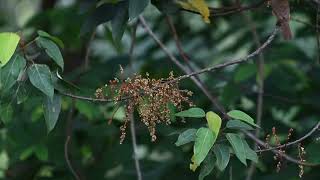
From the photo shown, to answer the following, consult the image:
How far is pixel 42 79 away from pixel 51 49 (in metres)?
0.13

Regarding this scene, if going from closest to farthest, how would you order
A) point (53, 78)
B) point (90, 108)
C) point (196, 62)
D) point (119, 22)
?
1. point (53, 78)
2. point (119, 22)
3. point (90, 108)
4. point (196, 62)

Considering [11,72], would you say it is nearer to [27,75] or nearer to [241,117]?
[27,75]

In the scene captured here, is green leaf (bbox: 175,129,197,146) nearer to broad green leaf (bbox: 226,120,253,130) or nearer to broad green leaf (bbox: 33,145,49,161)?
broad green leaf (bbox: 226,120,253,130)

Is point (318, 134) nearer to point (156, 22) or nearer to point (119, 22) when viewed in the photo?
point (119, 22)

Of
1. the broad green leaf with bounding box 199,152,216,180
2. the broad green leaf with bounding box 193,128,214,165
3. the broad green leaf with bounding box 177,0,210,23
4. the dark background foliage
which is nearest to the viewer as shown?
the broad green leaf with bounding box 193,128,214,165

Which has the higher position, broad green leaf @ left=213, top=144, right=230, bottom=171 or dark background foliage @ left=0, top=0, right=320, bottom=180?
broad green leaf @ left=213, top=144, right=230, bottom=171

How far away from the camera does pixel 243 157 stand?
162cm

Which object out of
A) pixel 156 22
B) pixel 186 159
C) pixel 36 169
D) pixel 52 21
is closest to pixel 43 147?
pixel 36 169

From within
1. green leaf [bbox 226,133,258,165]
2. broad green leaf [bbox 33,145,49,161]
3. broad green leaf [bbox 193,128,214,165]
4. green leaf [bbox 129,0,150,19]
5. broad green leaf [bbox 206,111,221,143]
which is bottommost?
broad green leaf [bbox 33,145,49,161]

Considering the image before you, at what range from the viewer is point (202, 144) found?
158cm

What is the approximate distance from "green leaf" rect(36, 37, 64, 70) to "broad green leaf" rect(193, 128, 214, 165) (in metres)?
0.47

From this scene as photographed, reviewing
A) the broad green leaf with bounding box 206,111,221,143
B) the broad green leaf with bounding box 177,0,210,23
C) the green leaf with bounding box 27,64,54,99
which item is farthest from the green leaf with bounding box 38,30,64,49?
the broad green leaf with bounding box 206,111,221,143

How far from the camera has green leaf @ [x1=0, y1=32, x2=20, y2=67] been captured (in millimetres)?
1678

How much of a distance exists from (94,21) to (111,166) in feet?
2.79
